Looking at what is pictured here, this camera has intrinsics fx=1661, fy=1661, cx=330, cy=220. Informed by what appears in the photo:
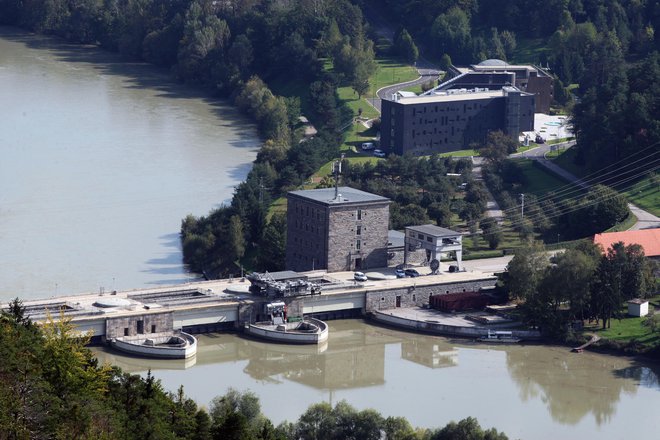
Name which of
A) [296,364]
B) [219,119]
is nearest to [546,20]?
[219,119]

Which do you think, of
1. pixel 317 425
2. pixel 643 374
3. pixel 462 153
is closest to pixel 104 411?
pixel 317 425

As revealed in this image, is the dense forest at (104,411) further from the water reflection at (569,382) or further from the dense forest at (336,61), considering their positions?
the dense forest at (336,61)

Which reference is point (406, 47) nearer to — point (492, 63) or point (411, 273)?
point (492, 63)

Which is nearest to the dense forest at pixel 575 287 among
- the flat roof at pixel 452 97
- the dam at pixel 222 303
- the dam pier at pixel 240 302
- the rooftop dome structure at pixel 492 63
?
the dam pier at pixel 240 302

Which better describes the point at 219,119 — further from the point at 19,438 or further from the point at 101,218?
the point at 19,438

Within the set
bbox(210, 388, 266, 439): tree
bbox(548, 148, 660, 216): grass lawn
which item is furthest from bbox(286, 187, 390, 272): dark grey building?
bbox(548, 148, 660, 216): grass lawn

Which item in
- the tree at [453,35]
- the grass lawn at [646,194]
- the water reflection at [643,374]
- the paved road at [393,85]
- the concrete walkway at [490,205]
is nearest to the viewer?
the water reflection at [643,374]

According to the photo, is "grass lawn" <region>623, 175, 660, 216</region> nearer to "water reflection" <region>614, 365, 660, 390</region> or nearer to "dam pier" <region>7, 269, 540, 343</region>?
"dam pier" <region>7, 269, 540, 343</region>
